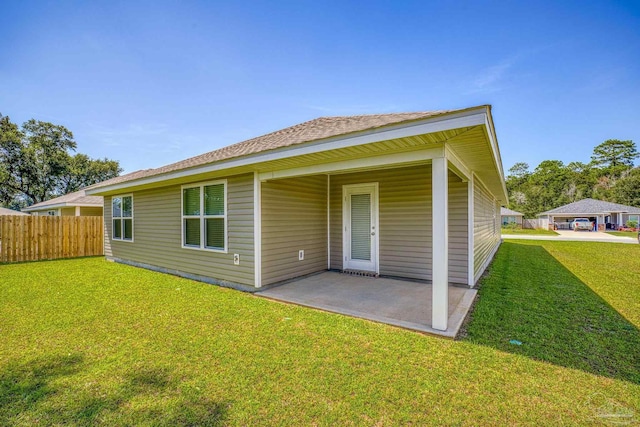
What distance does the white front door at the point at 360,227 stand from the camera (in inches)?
250

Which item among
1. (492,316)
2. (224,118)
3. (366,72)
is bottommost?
(492,316)

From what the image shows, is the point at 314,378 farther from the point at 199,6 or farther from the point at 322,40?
the point at 322,40

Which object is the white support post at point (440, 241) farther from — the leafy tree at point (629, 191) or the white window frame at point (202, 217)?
the leafy tree at point (629, 191)

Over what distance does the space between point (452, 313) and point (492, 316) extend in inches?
21.1

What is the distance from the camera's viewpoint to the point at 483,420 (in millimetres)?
1896

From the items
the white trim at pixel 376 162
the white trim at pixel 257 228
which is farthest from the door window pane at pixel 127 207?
the white trim at pixel 376 162

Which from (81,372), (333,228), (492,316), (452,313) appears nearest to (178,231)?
(333,228)

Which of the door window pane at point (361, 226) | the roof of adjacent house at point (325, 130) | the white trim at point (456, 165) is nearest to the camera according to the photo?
the roof of adjacent house at point (325, 130)

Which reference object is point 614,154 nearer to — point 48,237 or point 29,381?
point 29,381

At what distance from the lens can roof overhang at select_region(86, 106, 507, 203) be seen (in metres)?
2.92

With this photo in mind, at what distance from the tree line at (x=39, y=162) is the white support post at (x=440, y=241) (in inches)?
1229

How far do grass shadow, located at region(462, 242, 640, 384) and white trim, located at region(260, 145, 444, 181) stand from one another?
2168mm

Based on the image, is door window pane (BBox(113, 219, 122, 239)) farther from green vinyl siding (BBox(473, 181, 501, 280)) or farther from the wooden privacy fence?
green vinyl siding (BBox(473, 181, 501, 280))

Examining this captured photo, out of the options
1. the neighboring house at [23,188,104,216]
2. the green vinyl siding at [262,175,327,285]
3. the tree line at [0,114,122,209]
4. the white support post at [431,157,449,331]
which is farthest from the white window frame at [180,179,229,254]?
the tree line at [0,114,122,209]
